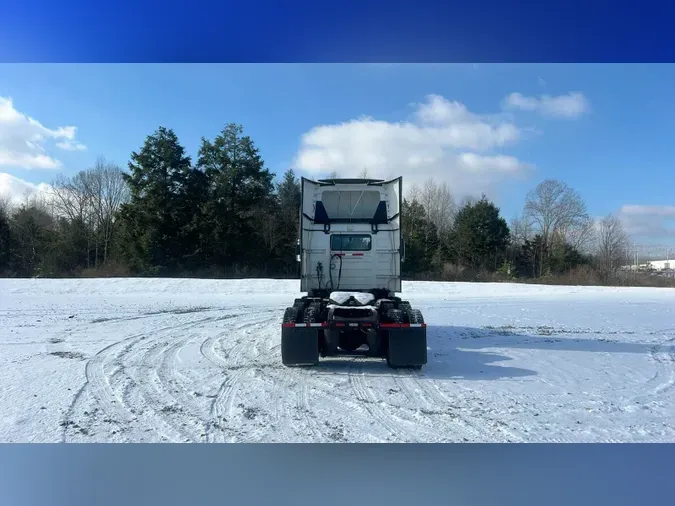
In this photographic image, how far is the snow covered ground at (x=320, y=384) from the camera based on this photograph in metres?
5.45

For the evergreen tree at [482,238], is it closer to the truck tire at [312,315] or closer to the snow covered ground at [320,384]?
the snow covered ground at [320,384]

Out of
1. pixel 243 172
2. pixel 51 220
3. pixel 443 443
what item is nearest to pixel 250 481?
pixel 443 443

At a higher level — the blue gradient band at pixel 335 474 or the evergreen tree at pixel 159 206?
the evergreen tree at pixel 159 206

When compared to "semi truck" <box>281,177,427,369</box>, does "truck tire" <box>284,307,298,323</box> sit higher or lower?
lower

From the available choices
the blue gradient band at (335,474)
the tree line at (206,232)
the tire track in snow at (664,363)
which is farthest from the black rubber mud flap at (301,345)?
the tree line at (206,232)

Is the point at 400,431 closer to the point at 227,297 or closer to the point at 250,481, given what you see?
the point at 250,481

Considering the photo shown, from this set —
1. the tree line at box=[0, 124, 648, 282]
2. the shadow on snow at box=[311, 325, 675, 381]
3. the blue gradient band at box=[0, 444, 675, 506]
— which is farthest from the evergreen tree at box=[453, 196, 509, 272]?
the blue gradient band at box=[0, 444, 675, 506]

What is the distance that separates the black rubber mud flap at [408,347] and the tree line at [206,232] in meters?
26.9

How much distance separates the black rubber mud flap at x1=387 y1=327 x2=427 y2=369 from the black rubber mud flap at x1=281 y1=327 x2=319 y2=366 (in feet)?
4.25

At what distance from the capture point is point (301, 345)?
828 cm

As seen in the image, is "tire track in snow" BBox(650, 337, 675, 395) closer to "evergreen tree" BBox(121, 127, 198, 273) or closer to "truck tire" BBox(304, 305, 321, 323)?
"truck tire" BBox(304, 305, 321, 323)

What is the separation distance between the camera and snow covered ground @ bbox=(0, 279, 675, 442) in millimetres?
5445

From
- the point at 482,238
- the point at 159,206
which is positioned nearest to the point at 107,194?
the point at 159,206

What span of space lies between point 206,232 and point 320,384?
29594 millimetres
